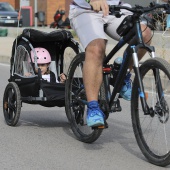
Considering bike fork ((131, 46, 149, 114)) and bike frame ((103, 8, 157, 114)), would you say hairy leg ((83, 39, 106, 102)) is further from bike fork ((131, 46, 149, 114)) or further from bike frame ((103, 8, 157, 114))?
bike fork ((131, 46, 149, 114))

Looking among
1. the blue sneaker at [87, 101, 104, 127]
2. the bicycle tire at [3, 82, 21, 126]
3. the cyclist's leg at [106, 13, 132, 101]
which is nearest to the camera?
the blue sneaker at [87, 101, 104, 127]

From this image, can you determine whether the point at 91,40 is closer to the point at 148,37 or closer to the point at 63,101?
the point at 148,37

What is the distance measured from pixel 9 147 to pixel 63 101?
0.96m

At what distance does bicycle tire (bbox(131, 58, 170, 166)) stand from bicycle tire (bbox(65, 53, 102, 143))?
0.93 meters

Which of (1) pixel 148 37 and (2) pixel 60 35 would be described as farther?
(2) pixel 60 35

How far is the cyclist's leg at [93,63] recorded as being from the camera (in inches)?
225

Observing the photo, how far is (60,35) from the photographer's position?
23.9ft

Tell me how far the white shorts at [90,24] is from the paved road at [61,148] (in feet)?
3.08

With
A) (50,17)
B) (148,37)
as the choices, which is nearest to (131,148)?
(148,37)

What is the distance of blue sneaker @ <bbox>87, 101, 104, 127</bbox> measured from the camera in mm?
5652

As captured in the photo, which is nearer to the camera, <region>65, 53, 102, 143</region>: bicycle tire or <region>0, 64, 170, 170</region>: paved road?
<region>0, 64, 170, 170</region>: paved road

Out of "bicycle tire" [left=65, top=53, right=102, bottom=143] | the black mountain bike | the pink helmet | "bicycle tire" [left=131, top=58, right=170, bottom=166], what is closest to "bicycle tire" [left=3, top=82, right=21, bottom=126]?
the pink helmet

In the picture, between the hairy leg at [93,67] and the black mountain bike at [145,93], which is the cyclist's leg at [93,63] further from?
the black mountain bike at [145,93]

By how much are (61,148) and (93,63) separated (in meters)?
0.86
